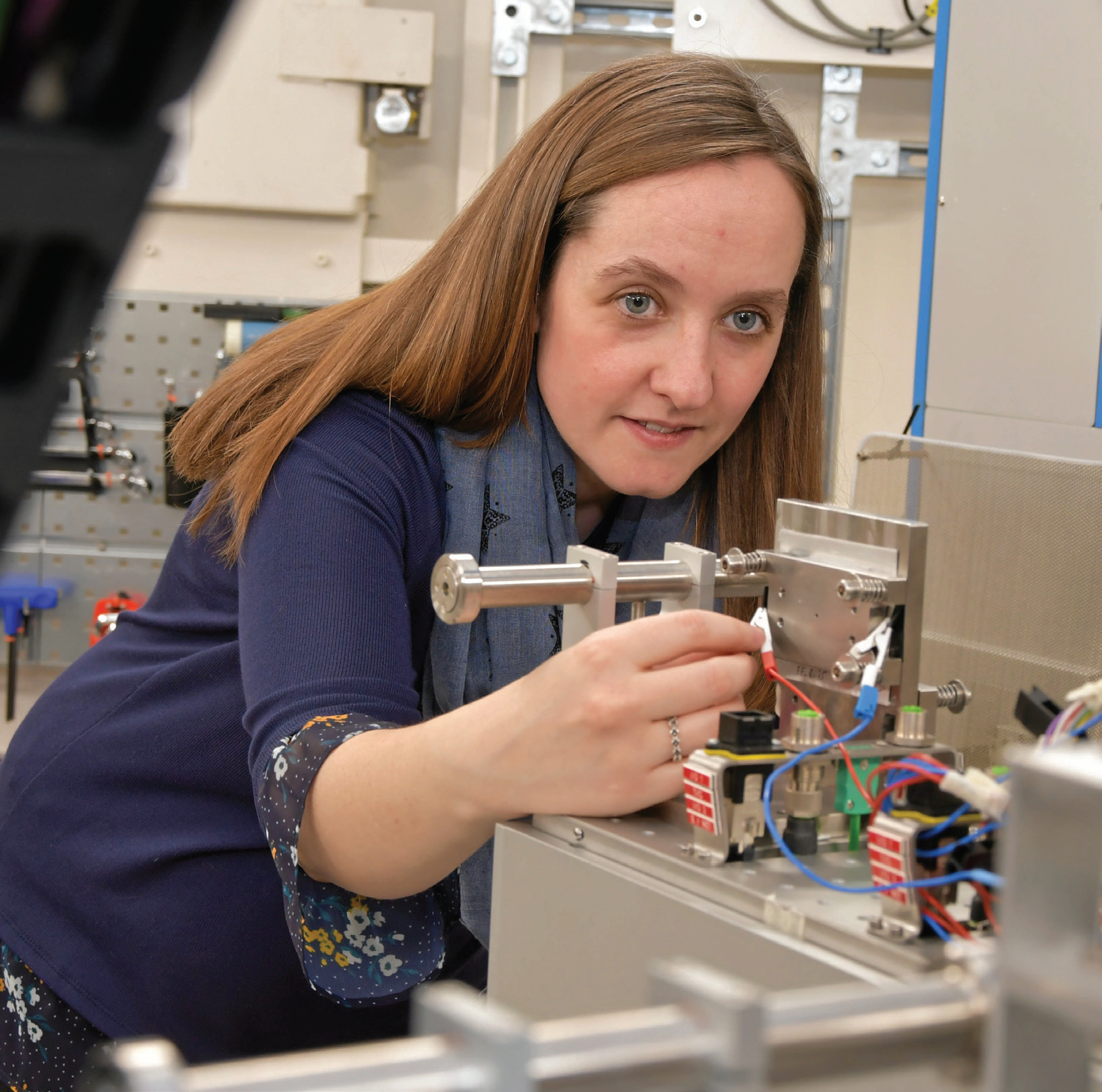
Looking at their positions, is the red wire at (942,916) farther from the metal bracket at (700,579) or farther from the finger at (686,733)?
the metal bracket at (700,579)

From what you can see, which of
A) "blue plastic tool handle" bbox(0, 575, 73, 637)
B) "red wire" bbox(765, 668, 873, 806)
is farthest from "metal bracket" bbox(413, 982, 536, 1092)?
"blue plastic tool handle" bbox(0, 575, 73, 637)

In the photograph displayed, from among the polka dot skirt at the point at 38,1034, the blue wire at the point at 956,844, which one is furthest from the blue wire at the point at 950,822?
the polka dot skirt at the point at 38,1034

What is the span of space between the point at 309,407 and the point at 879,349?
1.58 meters

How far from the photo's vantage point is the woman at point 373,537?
86 centimetres

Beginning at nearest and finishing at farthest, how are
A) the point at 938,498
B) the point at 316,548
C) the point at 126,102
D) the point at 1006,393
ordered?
the point at 126,102, the point at 316,548, the point at 938,498, the point at 1006,393

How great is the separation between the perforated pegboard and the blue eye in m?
1.47

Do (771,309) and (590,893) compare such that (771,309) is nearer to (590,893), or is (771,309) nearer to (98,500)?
(590,893)

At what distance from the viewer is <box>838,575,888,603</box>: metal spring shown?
0.74 m

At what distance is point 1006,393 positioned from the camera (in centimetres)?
164

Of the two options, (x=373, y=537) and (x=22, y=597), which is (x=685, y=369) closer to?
(x=373, y=537)

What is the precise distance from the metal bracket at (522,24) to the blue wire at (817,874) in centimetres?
180

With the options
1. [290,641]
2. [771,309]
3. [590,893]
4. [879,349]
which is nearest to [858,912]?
[590,893]

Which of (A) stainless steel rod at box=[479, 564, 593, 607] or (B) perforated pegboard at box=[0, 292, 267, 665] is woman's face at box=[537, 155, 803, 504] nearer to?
(A) stainless steel rod at box=[479, 564, 593, 607]

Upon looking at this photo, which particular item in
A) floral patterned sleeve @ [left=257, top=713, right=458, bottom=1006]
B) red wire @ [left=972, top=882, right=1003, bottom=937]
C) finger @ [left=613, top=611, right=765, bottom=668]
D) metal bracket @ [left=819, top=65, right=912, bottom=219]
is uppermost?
metal bracket @ [left=819, top=65, right=912, bottom=219]
